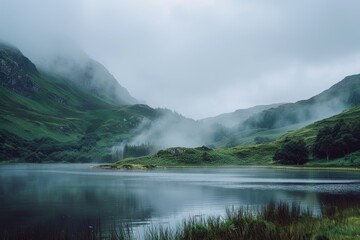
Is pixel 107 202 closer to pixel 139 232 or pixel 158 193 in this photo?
pixel 158 193

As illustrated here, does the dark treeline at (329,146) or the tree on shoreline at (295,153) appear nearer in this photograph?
the dark treeline at (329,146)

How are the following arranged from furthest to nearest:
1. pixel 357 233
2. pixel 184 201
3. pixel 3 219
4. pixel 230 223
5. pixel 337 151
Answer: pixel 337 151, pixel 184 201, pixel 3 219, pixel 230 223, pixel 357 233

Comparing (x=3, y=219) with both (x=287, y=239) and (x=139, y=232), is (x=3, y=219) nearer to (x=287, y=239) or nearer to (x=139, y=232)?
(x=139, y=232)

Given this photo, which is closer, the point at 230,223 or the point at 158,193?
the point at 230,223

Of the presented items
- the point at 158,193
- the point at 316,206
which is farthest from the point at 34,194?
the point at 316,206

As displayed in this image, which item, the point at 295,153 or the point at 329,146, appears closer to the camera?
the point at 329,146

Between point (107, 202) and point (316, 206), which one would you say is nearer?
point (316, 206)

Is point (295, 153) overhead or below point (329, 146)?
below

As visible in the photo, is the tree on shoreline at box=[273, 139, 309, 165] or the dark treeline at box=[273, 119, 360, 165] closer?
the dark treeline at box=[273, 119, 360, 165]

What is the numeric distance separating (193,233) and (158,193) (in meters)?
41.2

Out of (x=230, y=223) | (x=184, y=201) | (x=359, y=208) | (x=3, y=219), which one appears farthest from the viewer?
(x=184, y=201)

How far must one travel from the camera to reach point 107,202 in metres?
53.2

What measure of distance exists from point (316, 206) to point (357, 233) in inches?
892

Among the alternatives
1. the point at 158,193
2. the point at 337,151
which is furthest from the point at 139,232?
the point at 337,151
